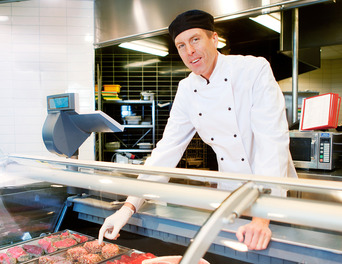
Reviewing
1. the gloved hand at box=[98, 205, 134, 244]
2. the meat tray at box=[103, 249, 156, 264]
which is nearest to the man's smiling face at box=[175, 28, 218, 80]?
the gloved hand at box=[98, 205, 134, 244]

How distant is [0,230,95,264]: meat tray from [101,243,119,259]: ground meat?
0.15 metres

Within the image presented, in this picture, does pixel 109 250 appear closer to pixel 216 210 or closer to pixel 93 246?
pixel 93 246

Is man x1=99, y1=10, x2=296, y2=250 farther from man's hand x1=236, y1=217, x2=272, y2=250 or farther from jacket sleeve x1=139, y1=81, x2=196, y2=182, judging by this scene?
man's hand x1=236, y1=217, x2=272, y2=250

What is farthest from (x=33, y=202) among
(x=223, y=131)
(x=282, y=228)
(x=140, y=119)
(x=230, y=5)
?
(x=140, y=119)

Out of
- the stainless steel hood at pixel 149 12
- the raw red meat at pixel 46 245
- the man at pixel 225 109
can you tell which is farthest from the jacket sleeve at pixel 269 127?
the stainless steel hood at pixel 149 12

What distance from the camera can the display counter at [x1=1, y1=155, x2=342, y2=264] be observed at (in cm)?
69

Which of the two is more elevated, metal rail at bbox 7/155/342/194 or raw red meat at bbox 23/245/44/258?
metal rail at bbox 7/155/342/194

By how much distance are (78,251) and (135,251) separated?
0.26 m

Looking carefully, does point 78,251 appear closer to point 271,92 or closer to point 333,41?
point 271,92

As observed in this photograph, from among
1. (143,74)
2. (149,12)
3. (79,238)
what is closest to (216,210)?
(79,238)

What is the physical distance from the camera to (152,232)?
48.9 inches

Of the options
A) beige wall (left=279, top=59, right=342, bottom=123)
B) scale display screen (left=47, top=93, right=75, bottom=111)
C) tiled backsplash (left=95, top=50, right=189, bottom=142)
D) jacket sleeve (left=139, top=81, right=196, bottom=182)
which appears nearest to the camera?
jacket sleeve (left=139, top=81, right=196, bottom=182)

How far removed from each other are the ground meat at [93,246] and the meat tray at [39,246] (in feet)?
0.19

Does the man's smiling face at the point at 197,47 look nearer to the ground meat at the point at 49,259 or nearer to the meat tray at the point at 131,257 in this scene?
the meat tray at the point at 131,257
